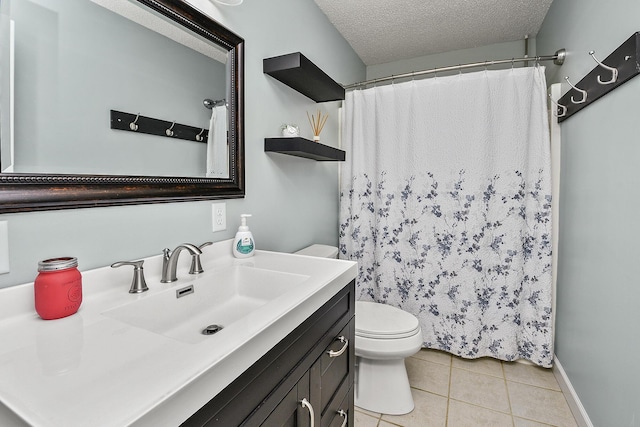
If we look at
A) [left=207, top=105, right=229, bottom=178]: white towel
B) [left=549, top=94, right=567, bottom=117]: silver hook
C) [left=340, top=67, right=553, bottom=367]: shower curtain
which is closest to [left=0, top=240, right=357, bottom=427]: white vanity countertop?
[left=207, top=105, right=229, bottom=178]: white towel

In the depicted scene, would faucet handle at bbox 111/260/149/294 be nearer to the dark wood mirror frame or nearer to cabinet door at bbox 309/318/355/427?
the dark wood mirror frame

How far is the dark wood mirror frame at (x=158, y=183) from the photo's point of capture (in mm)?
756

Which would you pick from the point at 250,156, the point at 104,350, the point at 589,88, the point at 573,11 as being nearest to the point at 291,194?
the point at 250,156

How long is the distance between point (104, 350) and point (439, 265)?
197cm

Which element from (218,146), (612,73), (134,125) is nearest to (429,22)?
(612,73)

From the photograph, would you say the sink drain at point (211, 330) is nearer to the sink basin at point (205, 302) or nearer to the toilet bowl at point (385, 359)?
the sink basin at point (205, 302)

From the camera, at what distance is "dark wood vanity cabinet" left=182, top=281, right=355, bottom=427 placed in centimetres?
61

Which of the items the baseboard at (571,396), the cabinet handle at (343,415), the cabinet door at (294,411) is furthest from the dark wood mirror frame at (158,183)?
the baseboard at (571,396)

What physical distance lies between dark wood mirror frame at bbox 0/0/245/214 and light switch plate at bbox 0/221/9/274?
0.04 meters

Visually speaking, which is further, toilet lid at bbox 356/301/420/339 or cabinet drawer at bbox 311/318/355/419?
toilet lid at bbox 356/301/420/339

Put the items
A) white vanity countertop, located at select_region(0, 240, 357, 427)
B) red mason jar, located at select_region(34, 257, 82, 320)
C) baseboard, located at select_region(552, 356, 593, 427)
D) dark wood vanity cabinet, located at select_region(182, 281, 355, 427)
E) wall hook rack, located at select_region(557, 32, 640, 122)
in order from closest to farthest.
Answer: white vanity countertop, located at select_region(0, 240, 357, 427), dark wood vanity cabinet, located at select_region(182, 281, 355, 427), red mason jar, located at select_region(34, 257, 82, 320), wall hook rack, located at select_region(557, 32, 640, 122), baseboard, located at select_region(552, 356, 593, 427)

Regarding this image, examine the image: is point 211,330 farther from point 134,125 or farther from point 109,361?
point 134,125

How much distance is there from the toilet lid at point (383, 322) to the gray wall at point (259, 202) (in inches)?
21.6

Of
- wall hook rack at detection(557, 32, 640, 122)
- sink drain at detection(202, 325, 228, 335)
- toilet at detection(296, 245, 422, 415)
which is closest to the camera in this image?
sink drain at detection(202, 325, 228, 335)
